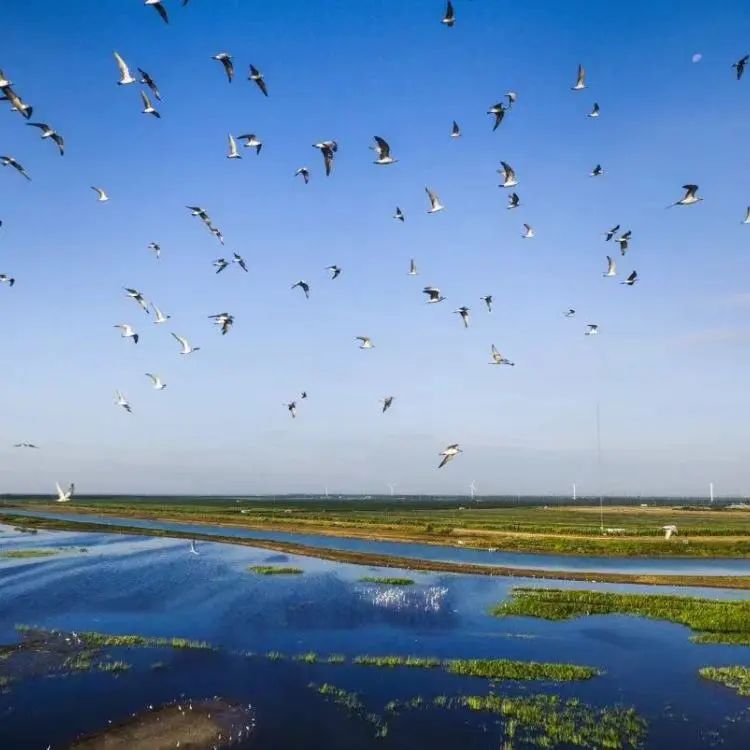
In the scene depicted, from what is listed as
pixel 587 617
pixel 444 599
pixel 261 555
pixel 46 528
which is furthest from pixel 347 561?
pixel 46 528

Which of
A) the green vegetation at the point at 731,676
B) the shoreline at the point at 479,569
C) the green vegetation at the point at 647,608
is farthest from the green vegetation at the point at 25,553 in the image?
the green vegetation at the point at 731,676

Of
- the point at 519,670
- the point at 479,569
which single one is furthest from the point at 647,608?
the point at 479,569

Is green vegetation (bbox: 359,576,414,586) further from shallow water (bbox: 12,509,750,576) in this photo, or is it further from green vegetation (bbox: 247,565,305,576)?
shallow water (bbox: 12,509,750,576)

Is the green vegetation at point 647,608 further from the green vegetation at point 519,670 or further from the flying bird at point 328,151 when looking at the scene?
the flying bird at point 328,151

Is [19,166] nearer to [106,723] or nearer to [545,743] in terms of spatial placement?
[106,723]

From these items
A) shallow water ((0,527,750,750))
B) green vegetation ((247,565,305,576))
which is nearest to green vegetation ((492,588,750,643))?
shallow water ((0,527,750,750))

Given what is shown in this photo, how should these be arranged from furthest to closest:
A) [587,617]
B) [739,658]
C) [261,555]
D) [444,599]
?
[261,555] → [444,599] → [587,617] → [739,658]
